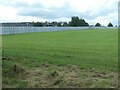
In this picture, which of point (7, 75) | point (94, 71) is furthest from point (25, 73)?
point (94, 71)

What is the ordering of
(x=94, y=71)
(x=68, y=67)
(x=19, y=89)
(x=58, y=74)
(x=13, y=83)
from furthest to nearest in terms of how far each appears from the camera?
(x=68, y=67), (x=94, y=71), (x=58, y=74), (x=13, y=83), (x=19, y=89)

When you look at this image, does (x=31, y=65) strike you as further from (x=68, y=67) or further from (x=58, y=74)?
(x=58, y=74)

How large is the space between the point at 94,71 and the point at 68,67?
106 cm

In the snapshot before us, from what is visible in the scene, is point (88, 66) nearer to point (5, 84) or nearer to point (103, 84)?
point (103, 84)

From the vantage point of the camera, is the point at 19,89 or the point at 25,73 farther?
the point at 25,73

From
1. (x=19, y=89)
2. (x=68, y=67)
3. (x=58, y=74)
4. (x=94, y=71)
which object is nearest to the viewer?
(x=19, y=89)

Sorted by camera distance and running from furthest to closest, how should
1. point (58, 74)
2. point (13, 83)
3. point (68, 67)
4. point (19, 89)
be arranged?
point (68, 67) < point (58, 74) < point (13, 83) < point (19, 89)

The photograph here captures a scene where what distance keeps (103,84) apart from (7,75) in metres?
2.91

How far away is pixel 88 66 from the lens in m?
10.7

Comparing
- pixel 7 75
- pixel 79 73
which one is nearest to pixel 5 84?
pixel 7 75

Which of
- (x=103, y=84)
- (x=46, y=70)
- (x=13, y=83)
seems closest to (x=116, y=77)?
(x=103, y=84)

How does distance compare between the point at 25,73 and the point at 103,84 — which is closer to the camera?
the point at 103,84

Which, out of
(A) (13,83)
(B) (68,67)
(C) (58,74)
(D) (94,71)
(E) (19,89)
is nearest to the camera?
(E) (19,89)

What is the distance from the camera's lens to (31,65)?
10734 millimetres
